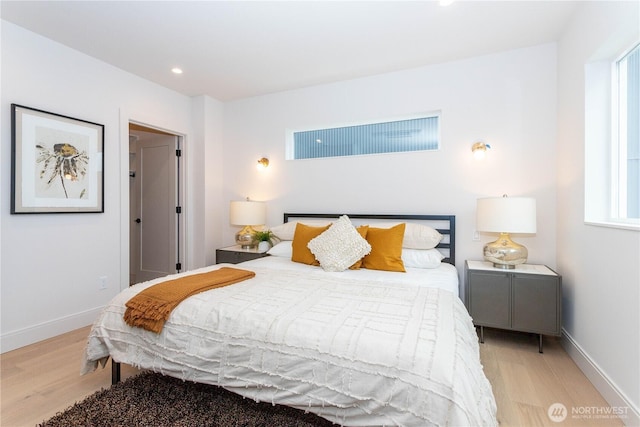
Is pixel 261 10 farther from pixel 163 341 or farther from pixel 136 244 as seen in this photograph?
pixel 136 244

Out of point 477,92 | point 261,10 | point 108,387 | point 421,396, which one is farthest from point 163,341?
point 477,92

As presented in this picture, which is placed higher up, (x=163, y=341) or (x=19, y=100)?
(x=19, y=100)

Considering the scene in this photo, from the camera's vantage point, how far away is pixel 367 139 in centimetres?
352

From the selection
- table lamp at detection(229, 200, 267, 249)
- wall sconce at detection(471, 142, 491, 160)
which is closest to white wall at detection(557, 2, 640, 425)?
wall sconce at detection(471, 142, 491, 160)

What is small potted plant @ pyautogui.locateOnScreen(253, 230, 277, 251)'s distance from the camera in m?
3.66

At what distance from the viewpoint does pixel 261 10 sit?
7.47 ft

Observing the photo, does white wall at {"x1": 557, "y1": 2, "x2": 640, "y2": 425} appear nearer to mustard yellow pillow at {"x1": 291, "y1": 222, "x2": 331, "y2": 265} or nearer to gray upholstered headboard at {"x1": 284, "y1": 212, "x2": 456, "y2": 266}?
gray upholstered headboard at {"x1": 284, "y1": 212, "x2": 456, "y2": 266}

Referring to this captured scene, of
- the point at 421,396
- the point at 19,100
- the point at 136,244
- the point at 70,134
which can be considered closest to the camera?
the point at 421,396

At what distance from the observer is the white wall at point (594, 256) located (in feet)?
5.28

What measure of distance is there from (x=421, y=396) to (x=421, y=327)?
1.04 ft

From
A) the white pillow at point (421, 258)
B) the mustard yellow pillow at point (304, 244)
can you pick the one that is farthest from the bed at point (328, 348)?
the mustard yellow pillow at point (304, 244)

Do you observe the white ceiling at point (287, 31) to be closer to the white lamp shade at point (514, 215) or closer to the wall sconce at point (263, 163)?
the wall sconce at point (263, 163)

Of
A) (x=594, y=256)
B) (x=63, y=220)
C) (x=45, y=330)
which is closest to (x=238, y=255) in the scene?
(x=63, y=220)

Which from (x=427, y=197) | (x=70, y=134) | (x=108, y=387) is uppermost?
(x=70, y=134)
